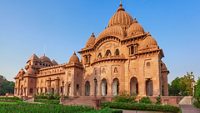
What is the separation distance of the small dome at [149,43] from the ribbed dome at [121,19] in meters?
9.91

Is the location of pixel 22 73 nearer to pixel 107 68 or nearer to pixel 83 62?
pixel 83 62

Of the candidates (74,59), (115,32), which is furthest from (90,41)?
(115,32)

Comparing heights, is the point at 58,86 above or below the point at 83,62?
below

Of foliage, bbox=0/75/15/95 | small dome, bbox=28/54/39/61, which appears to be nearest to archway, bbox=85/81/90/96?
small dome, bbox=28/54/39/61

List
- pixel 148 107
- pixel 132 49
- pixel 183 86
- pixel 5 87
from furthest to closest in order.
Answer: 1. pixel 5 87
2. pixel 183 86
3. pixel 132 49
4. pixel 148 107

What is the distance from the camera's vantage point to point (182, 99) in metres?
28.6

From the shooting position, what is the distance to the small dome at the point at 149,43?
34.1 m

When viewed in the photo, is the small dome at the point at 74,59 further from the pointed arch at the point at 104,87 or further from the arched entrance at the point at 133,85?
the arched entrance at the point at 133,85

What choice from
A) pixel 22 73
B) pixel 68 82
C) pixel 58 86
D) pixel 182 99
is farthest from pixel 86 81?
pixel 22 73

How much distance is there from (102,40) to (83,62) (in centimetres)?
699

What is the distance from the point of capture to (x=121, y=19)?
45.1 meters

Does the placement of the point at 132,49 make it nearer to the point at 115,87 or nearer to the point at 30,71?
the point at 115,87

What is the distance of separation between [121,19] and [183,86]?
2248 cm

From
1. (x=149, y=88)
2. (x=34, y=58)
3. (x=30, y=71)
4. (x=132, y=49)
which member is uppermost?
(x=34, y=58)
